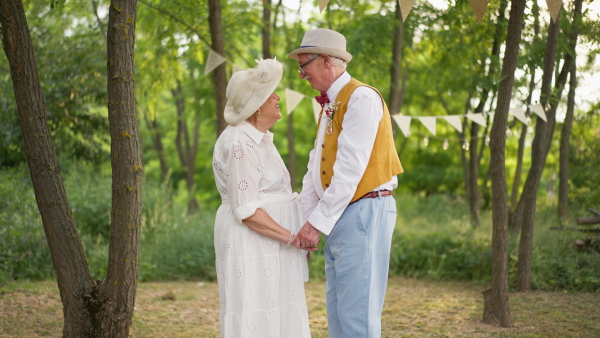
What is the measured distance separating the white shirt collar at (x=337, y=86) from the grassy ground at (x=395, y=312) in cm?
232

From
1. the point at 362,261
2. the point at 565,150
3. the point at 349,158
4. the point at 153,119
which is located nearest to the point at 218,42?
the point at 153,119

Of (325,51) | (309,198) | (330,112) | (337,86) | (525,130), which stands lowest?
(309,198)

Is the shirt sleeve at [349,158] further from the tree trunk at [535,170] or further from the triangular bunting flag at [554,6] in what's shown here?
the tree trunk at [535,170]

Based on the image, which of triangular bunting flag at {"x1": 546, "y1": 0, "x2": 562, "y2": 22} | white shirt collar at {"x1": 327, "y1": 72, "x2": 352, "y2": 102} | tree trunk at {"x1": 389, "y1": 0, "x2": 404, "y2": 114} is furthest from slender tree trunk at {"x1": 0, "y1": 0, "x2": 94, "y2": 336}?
tree trunk at {"x1": 389, "y1": 0, "x2": 404, "y2": 114}

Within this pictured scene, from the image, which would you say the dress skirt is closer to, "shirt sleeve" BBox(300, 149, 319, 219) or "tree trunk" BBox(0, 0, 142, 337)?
"shirt sleeve" BBox(300, 149, 319, 219)

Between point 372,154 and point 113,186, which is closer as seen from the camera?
point 372,154

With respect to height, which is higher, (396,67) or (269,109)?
(396,67)

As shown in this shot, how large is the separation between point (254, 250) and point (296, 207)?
0.34m

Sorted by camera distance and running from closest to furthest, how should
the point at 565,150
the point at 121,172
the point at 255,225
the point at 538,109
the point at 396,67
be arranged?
the point at 255,225, the point at 121,172, the point at 538,109, the point at 396,67, the point at 565,150

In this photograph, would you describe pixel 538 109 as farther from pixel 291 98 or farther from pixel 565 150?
pixel 291 98

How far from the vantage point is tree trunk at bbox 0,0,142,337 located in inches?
139

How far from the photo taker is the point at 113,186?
3623 millimetres

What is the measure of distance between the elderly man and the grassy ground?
6.08 ft

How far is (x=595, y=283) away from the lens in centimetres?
585
